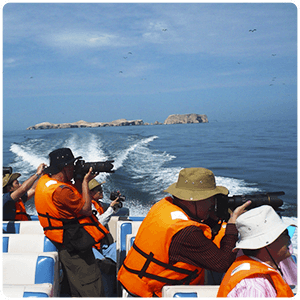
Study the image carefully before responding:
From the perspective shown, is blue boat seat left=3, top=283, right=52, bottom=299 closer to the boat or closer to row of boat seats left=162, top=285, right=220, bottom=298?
the boat

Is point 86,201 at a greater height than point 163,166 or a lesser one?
greater

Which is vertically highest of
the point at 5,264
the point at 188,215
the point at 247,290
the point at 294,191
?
the point at 188,215

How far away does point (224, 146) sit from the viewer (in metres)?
20.8

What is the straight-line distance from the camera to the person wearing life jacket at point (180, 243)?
1.65 meters

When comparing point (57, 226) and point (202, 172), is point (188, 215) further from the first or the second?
point (57, 226)

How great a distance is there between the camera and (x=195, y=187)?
72.9 inches

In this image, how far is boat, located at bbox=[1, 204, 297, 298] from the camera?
5.67ft

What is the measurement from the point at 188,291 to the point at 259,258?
478 mm

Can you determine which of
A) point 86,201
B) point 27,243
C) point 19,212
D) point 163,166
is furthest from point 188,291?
point 163,166

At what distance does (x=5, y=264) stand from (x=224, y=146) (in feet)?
64.4

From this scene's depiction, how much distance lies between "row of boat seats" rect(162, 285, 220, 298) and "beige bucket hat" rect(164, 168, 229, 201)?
486 millimetres

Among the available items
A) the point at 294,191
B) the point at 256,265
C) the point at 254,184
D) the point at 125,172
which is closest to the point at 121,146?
the point at 125,172

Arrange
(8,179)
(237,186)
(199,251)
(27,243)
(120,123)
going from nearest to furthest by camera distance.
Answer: (199,251), (27,243), (8,179), (237,186), (120,123)

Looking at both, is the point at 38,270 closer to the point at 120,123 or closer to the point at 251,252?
the point at 251,252
